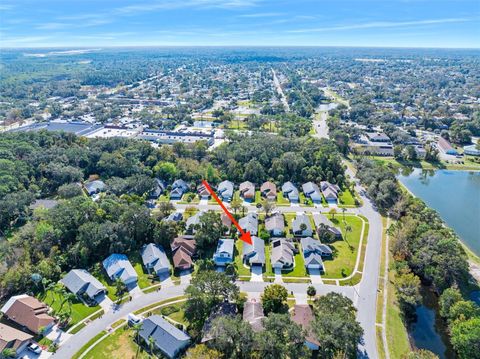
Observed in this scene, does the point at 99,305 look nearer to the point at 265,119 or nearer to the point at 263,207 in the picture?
the point at 263,207

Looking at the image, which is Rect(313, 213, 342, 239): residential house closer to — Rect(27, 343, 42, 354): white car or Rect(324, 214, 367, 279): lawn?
Rect(324, 214, 367, 279): lawn

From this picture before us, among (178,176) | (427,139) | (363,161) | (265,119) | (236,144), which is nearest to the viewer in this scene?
(178,176)

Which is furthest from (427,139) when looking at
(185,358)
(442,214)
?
(185,358)

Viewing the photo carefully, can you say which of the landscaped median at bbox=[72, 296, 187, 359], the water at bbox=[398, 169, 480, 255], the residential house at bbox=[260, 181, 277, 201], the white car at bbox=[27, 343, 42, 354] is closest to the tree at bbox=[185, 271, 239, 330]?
the landscaped median at bbox=[72, 296, 187, 359]

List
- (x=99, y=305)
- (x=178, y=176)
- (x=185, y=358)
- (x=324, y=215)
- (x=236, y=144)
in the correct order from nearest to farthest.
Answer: (x=185, y=358), (x=99, y=305), (x=324, y=215), (x=178, y=176), (x=236, y=144)

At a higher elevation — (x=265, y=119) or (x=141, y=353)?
(x=265, y=119)

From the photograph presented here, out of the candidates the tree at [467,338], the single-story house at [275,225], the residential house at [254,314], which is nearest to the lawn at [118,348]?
the residential house at [254,314]
